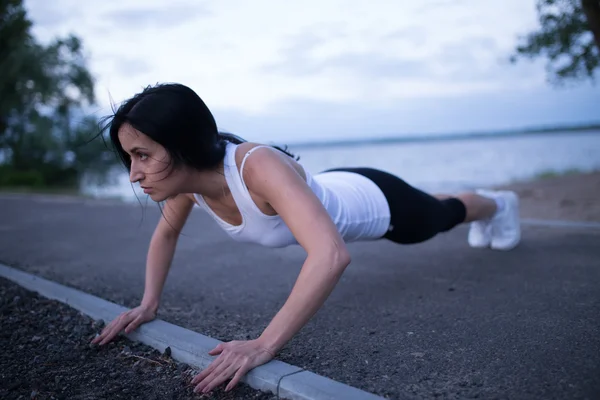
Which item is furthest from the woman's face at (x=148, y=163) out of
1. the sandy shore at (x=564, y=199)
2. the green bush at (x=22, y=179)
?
the green bush at (x=22, y=179)

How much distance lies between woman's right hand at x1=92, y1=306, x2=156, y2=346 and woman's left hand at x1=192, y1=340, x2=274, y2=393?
0.82 meters

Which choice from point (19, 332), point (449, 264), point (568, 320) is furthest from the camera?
point (449, 264)

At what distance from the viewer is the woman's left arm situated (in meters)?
2.15

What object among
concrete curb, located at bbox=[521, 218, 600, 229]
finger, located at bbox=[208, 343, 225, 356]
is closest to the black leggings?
finger, located at bbox=[208, 343, 225, 356]

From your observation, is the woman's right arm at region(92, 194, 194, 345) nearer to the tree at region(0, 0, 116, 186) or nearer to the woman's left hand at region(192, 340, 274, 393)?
the woman's left hand at region(192, 340, 274, 393)

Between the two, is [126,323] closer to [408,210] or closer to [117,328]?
[117,328]

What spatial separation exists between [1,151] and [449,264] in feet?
84.8

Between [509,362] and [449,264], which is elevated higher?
[509,362]

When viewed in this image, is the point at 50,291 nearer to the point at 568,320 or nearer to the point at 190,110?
the point at 190,110

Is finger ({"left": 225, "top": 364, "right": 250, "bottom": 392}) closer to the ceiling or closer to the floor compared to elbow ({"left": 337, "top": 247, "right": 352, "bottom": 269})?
closer to the floor

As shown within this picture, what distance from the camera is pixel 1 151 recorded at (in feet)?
82.9

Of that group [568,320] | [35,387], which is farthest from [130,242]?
[568,320]

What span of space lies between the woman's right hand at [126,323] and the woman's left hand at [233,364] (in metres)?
0.82

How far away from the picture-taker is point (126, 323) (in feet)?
9.78
